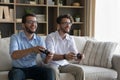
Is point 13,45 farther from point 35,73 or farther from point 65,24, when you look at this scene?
point 65,24

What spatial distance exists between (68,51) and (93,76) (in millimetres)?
482

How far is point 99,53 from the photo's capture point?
3877 mm

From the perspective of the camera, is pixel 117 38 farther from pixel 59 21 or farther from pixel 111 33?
pixel 59 21

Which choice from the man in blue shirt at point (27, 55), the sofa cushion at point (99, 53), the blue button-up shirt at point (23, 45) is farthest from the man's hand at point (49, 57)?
the sofa cushion at point (99, 53)

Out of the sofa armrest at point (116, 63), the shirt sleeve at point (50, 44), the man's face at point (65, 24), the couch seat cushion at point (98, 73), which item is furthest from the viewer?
the sofa armrest at point (116, 63)

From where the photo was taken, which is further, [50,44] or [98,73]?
[98,73]

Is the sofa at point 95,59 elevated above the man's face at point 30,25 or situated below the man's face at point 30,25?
below

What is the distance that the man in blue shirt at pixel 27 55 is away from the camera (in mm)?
2836

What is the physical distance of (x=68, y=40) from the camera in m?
3.40

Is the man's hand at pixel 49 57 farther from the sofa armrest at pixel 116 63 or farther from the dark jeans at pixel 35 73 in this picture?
the sofa armrest at pixel 116 63

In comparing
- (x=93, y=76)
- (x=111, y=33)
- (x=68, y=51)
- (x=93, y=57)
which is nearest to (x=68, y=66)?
(x=68, y=51)

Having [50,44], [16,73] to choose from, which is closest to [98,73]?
[50,44]

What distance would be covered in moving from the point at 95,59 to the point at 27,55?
130 centimetres

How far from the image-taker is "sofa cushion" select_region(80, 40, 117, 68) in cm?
382
